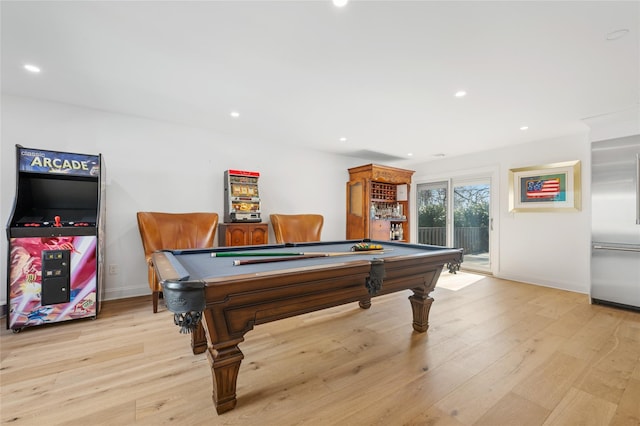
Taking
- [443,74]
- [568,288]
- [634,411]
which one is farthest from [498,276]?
[443,74]

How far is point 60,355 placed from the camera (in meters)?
2.04

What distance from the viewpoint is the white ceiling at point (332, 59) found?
5.46 feet

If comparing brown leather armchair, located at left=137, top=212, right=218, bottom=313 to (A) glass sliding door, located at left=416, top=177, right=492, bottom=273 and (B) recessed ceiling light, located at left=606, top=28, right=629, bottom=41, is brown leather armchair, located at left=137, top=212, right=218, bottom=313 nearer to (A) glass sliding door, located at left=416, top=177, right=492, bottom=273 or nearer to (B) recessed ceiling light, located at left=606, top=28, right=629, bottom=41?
(B) recessed ceiling light, located at left=606, top=28, right=629, bottom=41

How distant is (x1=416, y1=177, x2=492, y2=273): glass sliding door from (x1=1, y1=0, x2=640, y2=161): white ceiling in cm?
194

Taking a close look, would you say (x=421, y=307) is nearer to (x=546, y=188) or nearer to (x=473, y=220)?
(x=546, y=188)

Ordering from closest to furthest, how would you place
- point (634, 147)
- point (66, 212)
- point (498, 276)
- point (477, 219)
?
point (66, 212), point (634, 147), point (498, 276), point (477, 219)

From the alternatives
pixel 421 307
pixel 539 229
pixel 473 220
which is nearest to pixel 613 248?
pixel 539 229

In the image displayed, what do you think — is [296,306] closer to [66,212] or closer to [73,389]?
[73,389]

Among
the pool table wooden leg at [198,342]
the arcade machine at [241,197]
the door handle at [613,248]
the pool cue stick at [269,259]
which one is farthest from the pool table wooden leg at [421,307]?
the door handle at [613,248]

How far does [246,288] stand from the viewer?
1.37m

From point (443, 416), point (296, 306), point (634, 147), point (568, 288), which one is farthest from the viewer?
point (568, 288)

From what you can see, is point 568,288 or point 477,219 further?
point 477,219

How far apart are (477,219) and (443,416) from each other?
15.2ft

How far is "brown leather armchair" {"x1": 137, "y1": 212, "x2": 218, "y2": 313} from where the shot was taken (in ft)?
10.4
